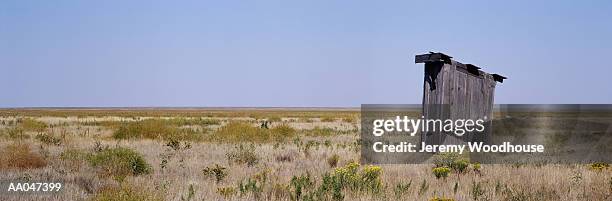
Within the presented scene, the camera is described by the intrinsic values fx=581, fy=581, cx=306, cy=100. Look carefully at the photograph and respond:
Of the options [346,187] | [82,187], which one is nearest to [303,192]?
[346,187]

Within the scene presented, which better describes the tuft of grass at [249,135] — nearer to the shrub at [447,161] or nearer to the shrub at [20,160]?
the shrub at [20,160]

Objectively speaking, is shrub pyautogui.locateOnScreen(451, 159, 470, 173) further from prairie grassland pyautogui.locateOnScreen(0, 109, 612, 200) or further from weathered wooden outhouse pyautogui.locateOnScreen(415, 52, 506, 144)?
weathered wooden outhouse pyautogui.locateOnScreen(415, 52, 506, 144)

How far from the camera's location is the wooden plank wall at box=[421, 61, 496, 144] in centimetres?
1077

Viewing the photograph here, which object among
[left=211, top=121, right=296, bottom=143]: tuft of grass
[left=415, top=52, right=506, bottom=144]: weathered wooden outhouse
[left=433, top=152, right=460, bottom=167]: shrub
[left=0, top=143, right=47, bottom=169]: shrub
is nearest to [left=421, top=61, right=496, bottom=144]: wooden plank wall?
[left=415, top=52, right=506, bottom=144]: weathered wooden outhouse

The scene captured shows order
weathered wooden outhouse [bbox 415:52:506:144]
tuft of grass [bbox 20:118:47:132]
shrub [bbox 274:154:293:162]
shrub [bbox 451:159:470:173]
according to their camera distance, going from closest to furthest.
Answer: shrub [bbox 451:159:470:173] < weathered wooden outhouse [bbox 415:52:506:144] < shrub [bbox 274:154:293:162] < tuft of grass [bbox 20:118:47:132]

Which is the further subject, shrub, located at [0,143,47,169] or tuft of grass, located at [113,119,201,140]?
tuft of grass, located at [113,119,201,140]

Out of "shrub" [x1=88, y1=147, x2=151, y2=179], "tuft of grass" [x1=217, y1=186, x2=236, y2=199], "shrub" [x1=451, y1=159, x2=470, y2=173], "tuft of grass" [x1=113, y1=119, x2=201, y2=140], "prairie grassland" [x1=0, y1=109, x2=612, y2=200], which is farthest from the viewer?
"tuft of grass" [x1=113, y1=119, x2=201, y2=140]

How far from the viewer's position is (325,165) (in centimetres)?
1025

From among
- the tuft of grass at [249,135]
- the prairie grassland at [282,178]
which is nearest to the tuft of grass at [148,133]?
the tuft of grass at [249,135]

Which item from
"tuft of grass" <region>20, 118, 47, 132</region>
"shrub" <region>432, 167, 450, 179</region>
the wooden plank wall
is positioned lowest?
"tuft of grass" <region>20, 118, 47, 132</region>

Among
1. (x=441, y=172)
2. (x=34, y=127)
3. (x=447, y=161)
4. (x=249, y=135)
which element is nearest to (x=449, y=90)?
→ (x=447, y=161)

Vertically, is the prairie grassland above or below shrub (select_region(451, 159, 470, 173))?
below

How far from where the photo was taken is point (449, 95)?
10.9 metres

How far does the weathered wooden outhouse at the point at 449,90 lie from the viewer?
10719 millimetres
